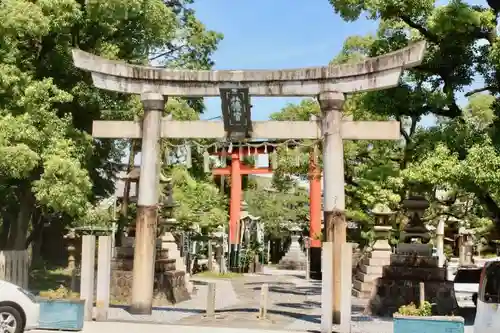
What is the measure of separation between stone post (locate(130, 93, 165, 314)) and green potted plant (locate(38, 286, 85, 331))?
260 cm

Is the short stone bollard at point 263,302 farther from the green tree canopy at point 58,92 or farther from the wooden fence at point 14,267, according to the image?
the wooden fence at point 14,267

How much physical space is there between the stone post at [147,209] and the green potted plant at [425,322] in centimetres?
651

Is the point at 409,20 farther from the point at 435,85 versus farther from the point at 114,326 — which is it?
the point at 114,326

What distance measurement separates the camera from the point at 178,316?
15930 millimetres

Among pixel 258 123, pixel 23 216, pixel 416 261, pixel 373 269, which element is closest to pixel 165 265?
pixel 23 216

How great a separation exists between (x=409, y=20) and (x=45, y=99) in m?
10.6

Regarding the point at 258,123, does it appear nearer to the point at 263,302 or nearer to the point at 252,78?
the point at 252,78

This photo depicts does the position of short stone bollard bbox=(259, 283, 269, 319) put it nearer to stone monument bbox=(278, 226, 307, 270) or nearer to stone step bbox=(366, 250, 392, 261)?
stone step bbox=(366, 250, 392, 261)

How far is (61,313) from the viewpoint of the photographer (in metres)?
12.8

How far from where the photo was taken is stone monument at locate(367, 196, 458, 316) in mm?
17125

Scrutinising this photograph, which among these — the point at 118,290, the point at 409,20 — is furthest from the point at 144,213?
the point at 409,20

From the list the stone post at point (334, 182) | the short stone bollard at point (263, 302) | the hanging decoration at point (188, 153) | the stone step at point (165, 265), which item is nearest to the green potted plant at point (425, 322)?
the stone post at point (334, 182)

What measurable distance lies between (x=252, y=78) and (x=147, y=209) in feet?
14.2

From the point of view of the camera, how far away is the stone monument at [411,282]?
56.2 ft
